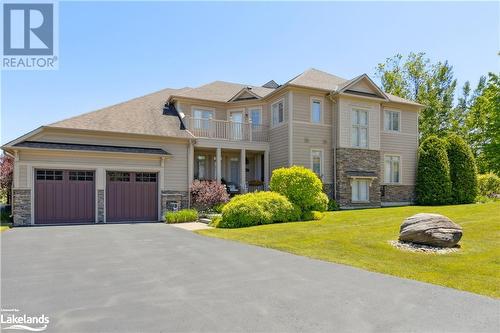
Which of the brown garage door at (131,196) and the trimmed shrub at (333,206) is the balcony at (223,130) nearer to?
the brown garage door at (131,196)

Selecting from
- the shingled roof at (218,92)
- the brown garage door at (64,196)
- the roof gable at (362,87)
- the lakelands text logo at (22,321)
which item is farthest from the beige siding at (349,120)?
the lakelands text logo at (22,321)

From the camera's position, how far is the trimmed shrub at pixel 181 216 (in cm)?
1652

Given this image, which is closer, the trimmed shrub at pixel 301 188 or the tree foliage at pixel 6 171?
the trimmed shrub at pixel 301 188

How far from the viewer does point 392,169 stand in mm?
21812

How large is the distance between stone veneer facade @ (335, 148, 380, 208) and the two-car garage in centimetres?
999

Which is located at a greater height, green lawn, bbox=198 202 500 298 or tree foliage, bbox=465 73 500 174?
tree foliage, bbox=465 73 500 174

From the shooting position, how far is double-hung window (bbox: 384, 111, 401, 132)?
21.8m

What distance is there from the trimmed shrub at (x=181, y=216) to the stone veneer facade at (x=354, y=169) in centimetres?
801

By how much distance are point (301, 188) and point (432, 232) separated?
7.17m

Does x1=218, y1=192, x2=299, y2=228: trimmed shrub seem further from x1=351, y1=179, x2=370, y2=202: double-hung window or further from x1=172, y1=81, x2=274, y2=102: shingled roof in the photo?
x1=172, y1=81, x2=274, y2=102: shingled roof

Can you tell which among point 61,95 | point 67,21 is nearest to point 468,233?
point 67,21

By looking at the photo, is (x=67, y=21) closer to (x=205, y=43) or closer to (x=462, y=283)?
(x=205, y=43)

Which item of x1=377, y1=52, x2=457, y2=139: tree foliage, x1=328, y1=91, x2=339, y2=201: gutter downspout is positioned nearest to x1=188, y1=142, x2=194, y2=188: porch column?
x1=328, y1=91, x2=339, y2=201: gutter downspout

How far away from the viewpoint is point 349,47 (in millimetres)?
17812
